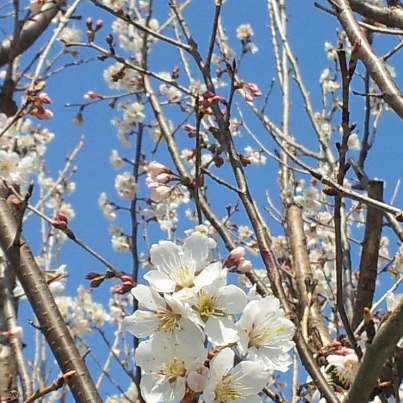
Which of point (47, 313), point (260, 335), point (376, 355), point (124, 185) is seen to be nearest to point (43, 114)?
point (47, 313)

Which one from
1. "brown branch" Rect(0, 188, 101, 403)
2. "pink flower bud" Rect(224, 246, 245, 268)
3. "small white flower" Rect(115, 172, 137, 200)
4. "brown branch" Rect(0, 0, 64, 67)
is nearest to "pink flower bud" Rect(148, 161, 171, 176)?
"brown branch" Rect(0, 188, 101, 403)

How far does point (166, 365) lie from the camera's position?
1252 millimetres

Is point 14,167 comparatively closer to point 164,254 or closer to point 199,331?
point 164,254

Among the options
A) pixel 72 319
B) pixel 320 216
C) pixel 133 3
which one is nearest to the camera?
pixel 133 3

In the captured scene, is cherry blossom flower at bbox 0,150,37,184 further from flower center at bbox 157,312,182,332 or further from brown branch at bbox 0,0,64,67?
flower center at bbox 157,312,182,332

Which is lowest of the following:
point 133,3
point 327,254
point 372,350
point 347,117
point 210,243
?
point 372,350

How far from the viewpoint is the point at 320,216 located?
453 cm

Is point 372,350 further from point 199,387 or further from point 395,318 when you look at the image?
point 199,387

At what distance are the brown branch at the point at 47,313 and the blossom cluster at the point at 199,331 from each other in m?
0.21

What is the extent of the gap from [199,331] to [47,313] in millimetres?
495

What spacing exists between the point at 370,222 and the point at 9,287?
42.6 inches

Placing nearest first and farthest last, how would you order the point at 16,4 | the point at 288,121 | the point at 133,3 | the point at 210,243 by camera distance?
the point at 210,243 → the point at 16,4 → the point at 288,121 → the point at 133,3

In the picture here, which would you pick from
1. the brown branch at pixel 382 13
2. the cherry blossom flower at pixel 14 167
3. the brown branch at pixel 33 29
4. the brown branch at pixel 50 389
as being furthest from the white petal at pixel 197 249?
the brown branch at pixel 33 29

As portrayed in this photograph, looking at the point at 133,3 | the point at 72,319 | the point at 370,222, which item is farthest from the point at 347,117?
the point at 72,319
